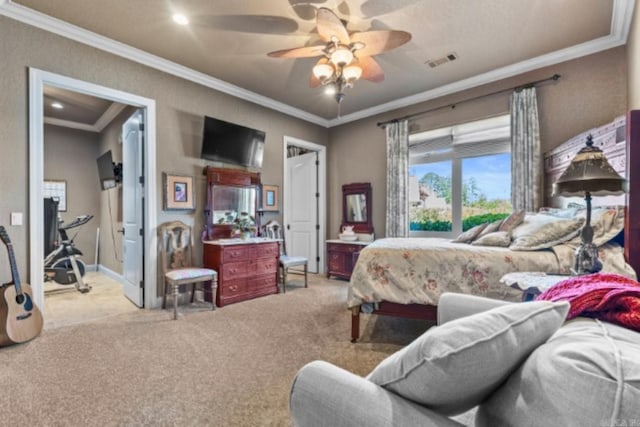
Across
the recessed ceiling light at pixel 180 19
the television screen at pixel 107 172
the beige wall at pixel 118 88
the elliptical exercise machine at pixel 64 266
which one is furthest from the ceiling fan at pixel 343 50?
the elliptical exercise machine at pixel 64 266

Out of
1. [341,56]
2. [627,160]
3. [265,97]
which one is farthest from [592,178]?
[265,97]

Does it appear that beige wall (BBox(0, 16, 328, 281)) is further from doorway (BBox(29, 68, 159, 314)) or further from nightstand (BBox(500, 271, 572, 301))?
nightstand (BBox(500, 271, 572, 301))

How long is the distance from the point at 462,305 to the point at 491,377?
743 millimetres

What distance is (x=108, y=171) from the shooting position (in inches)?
206

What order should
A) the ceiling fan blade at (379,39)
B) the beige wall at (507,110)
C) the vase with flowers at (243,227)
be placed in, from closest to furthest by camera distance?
the ceiling fan blade at (379,39), the beige wall at (507,110), the vase with flowers at (243,227)

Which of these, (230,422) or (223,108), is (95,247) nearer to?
(223,108)

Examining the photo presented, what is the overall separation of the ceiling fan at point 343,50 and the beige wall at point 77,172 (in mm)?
5403

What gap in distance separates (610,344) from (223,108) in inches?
175

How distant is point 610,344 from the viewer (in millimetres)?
573

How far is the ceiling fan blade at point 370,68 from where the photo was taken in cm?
278

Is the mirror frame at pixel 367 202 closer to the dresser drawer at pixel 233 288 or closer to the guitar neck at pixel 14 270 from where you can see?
the dresser drawer at pixel 233 288

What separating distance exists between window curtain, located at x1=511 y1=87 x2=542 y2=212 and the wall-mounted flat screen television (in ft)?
18.9

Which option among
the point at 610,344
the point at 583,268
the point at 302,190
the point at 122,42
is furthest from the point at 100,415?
the point at 302,190

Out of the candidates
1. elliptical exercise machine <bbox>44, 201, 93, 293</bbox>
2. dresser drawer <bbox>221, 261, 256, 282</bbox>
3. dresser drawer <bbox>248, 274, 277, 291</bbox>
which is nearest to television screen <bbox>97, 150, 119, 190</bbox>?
elliptical exercise machine <bbox>44, 201, 93, 293</bbox>
